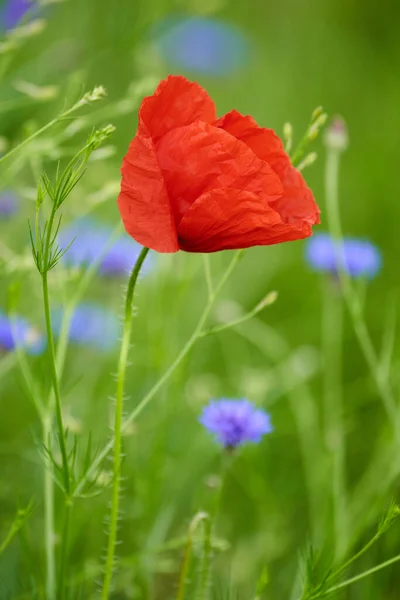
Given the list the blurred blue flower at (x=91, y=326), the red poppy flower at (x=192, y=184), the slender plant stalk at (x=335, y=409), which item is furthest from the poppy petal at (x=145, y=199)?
the blurred blue flower at (x=91, y=326)

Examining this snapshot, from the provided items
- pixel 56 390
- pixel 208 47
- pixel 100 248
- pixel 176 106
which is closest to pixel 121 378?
pixel 56 390

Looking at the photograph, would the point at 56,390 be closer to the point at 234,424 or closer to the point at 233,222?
the point at 233,222

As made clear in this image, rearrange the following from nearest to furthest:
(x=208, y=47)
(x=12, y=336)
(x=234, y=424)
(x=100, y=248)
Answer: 1. (x=234, y=424)
2. (x=12, y=336)
3. (x=100, y=248)
4. (x=208, y=47)

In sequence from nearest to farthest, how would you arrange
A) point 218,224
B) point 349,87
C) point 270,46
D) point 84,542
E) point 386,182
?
point 218,224
point 84,542
point 386,182
point 349,87
point 270,46

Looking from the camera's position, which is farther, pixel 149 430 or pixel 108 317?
pixel 108 317

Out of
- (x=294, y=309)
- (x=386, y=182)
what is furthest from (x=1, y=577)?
(x=386, y=182)

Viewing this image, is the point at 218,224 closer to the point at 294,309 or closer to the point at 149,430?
the point at 149,430
